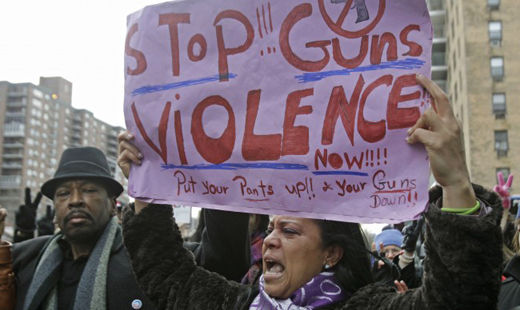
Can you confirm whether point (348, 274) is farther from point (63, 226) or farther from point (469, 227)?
point (63, 226)

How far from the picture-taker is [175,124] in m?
2.74

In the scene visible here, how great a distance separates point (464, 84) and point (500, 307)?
1552 inches

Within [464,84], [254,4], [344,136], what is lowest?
[344,136]

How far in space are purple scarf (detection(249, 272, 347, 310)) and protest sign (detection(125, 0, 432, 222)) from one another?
1.06 ft

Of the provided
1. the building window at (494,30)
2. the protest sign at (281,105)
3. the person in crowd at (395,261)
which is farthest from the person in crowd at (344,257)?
the building window at (494,30)

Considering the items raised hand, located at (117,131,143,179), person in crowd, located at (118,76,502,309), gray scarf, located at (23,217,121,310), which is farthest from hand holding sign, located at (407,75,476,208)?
gray scarf, located at (23,217,121,310)

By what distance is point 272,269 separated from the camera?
2.59m

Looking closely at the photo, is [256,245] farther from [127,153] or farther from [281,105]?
[281,105]

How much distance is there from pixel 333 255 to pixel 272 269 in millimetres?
284

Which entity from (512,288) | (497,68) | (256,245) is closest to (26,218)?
(256,245)

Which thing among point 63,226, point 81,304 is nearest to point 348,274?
point 81,304

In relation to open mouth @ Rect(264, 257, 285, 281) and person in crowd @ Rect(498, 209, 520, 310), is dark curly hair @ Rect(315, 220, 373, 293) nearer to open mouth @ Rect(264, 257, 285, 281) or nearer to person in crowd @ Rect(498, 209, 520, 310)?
open mouth @ Rect(264, 257, 285, 281)

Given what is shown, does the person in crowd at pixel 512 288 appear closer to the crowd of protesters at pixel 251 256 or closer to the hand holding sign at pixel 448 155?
the crowd of protesters at pixel 251 256

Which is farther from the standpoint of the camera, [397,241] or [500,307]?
[397,241]
